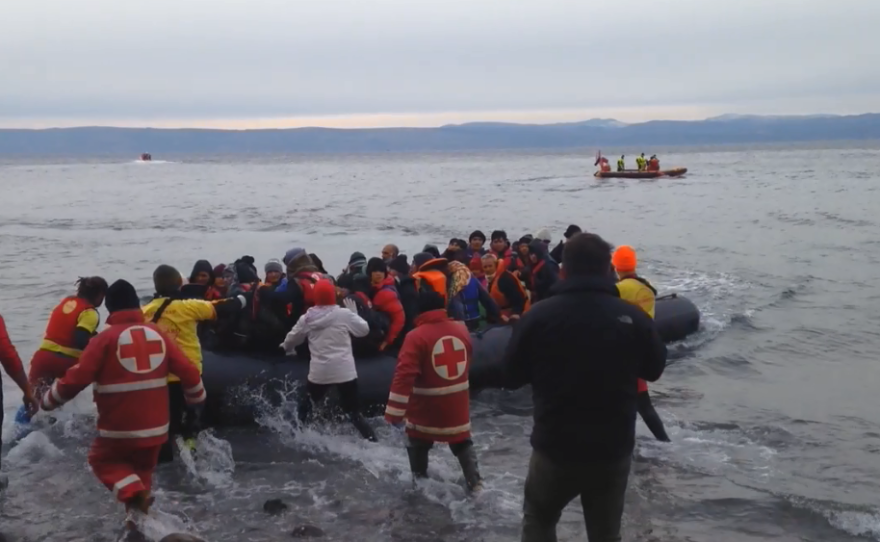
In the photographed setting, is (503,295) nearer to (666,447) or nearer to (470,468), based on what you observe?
(666,447)

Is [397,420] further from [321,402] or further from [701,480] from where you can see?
[701,480]

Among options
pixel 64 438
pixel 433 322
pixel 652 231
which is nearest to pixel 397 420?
pixel 433 322

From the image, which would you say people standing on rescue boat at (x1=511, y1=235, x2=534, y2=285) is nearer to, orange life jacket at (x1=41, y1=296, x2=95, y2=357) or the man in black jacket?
orange life jacket at (x1=41, y1=296, x2=95, y2=357)

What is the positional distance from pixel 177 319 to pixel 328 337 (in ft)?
3.91

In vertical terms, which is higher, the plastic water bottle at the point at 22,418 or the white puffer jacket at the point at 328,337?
the white puffer jacket at the point at 328,337

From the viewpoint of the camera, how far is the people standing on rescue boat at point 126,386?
523 cm

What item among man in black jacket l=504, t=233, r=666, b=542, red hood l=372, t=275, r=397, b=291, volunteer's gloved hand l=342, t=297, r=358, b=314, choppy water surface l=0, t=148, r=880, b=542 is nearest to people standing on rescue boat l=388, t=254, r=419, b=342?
red hood l=372, t=275, r=397, b=291

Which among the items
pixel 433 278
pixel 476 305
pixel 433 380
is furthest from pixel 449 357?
pixel 476 305

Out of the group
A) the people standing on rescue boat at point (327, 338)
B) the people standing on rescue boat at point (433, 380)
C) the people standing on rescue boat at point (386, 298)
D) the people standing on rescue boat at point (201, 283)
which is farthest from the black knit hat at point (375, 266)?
the people standing on rescue boat at point (433, 380)

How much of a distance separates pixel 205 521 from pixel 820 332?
32.4ft

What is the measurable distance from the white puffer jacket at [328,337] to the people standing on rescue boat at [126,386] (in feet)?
5.57

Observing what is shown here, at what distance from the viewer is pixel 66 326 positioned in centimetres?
742

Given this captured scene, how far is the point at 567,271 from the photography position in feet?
12.8

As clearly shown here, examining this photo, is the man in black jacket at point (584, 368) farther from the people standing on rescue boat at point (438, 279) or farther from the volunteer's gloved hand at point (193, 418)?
the volunteer's gloved hand at point (193, 418)
